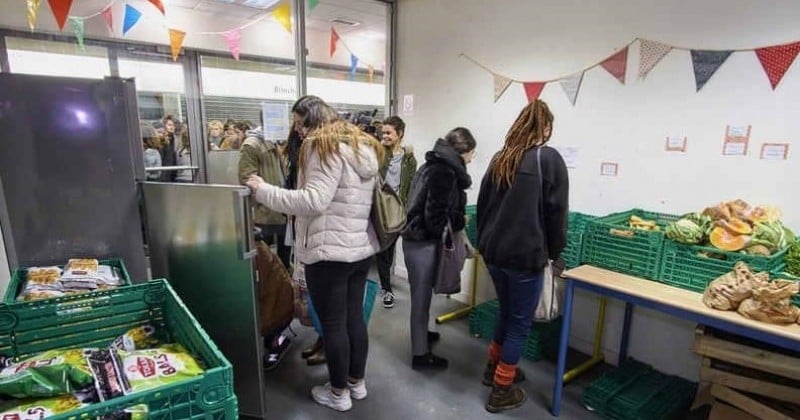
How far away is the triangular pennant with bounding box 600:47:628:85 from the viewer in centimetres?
251

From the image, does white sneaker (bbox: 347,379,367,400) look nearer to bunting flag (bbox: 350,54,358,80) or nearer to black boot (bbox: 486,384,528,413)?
black boot (bbox: 486,384,528,413)

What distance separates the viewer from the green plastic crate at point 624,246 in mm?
2080

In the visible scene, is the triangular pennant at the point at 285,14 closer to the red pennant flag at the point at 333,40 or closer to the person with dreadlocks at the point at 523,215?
the red pennant flag at the point at 333,40

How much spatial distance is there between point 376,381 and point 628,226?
1.60 meters

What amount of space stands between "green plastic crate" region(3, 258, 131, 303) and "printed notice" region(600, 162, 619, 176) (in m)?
2.59

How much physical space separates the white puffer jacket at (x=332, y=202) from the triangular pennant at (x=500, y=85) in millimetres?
1684

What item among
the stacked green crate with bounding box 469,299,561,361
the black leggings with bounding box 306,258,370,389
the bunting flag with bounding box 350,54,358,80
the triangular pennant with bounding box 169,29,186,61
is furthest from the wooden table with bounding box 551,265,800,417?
the triangular pennant with bounding box 169,29,186,61

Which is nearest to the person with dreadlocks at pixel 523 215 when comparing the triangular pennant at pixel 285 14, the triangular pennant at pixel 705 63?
the triangular pennant at pixel 705 63

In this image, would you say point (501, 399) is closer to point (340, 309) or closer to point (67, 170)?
point (340, 309)

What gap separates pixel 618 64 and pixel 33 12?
4.09 metres

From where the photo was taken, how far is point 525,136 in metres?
1.92

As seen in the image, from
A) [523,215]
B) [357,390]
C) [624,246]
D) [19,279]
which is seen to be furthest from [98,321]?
[624,246]

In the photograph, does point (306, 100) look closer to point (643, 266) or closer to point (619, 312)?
point (643, 266)

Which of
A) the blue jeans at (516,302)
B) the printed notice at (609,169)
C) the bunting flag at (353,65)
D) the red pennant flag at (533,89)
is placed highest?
the bunting flag at (353,65)
